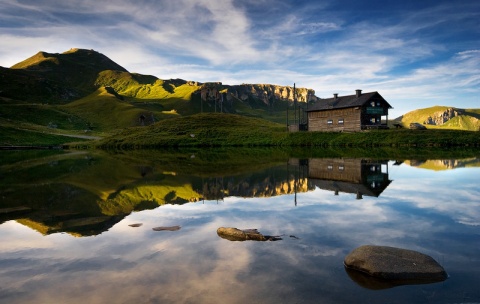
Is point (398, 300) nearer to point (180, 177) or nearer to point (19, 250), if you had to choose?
point (19, 250)

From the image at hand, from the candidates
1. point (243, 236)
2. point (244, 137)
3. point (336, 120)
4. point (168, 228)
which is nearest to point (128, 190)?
point (168, 228)

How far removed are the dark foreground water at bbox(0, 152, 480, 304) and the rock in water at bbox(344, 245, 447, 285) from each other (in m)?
0.33

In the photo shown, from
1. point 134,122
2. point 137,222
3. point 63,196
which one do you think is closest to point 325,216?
point 137,222

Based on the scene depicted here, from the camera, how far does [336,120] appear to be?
280 ft

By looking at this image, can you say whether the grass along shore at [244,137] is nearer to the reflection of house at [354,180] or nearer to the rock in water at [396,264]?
the reflection of house at [354,180]

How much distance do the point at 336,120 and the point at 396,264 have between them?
262ft

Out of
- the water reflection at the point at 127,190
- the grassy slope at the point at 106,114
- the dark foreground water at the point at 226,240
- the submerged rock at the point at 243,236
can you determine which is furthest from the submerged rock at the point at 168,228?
the grassy slope at the point at 106,114

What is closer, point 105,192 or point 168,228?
point 168,228

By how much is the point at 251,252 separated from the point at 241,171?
2183 cm

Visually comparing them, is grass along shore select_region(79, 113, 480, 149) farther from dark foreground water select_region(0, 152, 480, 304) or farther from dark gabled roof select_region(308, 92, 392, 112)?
dark foreground water select_region(0, 152, 480, 304)

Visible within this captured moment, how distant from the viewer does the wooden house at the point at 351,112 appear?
79812 millimetres

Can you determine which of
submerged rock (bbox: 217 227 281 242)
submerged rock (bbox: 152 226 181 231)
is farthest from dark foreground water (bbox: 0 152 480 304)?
submerged rock (bbox: 217 227 281 242)

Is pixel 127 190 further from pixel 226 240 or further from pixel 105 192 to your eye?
pixel 226 240

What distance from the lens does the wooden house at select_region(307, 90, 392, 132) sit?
79812 mm
